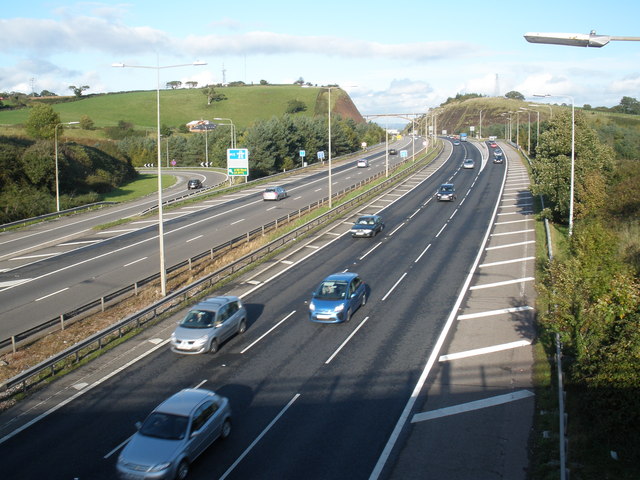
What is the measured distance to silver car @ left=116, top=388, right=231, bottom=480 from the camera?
11.8m

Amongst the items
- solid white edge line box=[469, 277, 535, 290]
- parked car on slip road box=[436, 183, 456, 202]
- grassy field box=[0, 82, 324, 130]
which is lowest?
solid white edge line box=[469, 277, 535, 290]

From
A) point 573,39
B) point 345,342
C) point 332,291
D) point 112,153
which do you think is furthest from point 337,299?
point 112,153

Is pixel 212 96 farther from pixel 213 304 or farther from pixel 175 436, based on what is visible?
pixel 175 436

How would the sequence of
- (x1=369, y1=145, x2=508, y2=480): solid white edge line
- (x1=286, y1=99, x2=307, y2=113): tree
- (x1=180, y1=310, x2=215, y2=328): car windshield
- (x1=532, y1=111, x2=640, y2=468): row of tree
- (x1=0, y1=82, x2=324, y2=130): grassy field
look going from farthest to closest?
(x1=286, y1=99, x2=307, y2=113): tree, (x1=0, y1=82, x2=324, y2=130): grassy field, (x1=180, y1=310, x2=215, y2=328): car windshield, (x1=369, y1=145, x2=508, y2=480): solid white edge line, (x1=532, y1=111, x2=640, y2=468): row of tree

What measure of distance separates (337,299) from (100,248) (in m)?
22.0

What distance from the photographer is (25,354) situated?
20062mm

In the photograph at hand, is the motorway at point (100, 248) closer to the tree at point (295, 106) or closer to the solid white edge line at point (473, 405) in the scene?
the solid white edge line at point (473, 405)

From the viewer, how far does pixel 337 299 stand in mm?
22406

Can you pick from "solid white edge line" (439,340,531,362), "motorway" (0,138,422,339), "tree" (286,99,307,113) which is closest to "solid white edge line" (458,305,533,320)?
"solid white edge line" (439,340,531,362)

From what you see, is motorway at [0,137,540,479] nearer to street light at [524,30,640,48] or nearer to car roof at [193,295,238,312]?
car roof at [193,295,238,312]

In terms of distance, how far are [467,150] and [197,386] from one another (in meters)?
98.5

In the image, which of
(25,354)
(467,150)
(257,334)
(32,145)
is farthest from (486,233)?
(467,150)

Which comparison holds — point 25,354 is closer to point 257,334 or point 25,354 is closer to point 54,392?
point 54,392

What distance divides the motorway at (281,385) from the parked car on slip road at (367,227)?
638 centimetres
